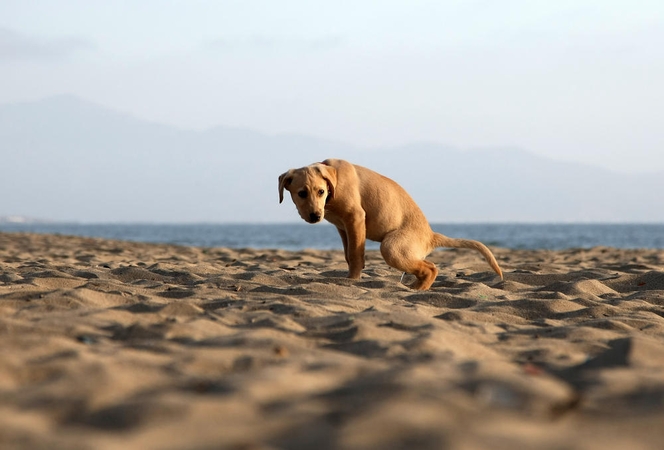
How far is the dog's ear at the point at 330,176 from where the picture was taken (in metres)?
5.94

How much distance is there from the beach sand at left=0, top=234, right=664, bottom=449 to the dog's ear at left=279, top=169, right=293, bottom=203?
1184 millimetres

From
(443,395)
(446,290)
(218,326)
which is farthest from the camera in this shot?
(446,290)

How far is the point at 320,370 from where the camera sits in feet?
9.28

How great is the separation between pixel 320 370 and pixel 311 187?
3160mm

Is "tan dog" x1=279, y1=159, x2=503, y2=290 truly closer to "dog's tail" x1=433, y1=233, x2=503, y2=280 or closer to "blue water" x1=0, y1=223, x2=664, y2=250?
"dog's tail" x1=433, y1=233, x2=503, y2=280

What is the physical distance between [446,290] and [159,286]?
2.47 metres

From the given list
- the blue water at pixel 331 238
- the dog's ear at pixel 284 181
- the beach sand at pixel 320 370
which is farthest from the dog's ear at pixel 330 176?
the blue water at pixel 331 238

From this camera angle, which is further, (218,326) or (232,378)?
(218,326)

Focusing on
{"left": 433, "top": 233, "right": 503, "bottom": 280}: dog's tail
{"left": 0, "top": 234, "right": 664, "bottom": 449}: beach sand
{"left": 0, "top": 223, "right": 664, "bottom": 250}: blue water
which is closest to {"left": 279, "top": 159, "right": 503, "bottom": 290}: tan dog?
{"left": 433, "top": 233, "right": 503, "bottom": 280}: dog's tail

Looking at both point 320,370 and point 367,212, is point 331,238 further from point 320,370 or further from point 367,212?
point 320,370

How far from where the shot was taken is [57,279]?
555cm

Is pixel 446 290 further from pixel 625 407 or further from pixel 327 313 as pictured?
pixel 625 407

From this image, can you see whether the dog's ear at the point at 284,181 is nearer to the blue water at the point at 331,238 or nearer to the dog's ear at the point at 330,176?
the dog's ear at the point at 330,176

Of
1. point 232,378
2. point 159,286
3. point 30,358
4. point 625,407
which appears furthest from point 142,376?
point 159,286
